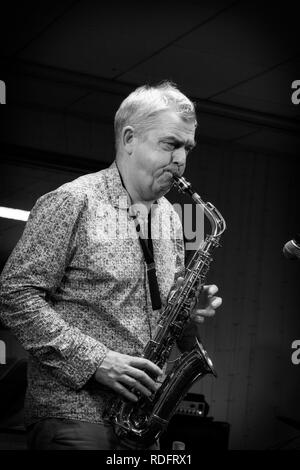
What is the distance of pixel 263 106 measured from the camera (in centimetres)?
507

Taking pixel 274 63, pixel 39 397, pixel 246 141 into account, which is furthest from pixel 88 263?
pixel 246 141

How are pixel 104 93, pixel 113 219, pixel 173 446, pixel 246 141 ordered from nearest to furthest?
1. pixel 113 219
2. pixel 173 446
3. pixel 104 93
4. pixel 246 141

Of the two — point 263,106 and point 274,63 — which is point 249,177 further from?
point 274,63

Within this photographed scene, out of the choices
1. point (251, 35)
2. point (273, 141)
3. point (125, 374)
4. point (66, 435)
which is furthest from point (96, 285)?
point (273, 141)

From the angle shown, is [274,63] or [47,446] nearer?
[47,446]

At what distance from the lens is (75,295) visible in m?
1.87

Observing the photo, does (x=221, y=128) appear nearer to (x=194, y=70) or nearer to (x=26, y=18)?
(x=194, y=70)

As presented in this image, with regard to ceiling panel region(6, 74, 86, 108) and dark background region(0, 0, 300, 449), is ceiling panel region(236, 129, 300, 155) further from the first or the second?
ceiling panel region(6, 74, 86, 108)

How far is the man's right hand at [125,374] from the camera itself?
179 cm

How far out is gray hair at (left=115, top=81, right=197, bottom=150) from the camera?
2.04 metres

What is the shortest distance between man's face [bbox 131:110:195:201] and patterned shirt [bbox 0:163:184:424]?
0.09 meters

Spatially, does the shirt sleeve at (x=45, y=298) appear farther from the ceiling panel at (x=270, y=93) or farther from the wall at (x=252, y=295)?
the wall at (x=252, y=295)

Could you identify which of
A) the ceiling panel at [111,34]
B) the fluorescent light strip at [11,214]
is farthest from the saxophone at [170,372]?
the fluorescent light strip at [11,214]
